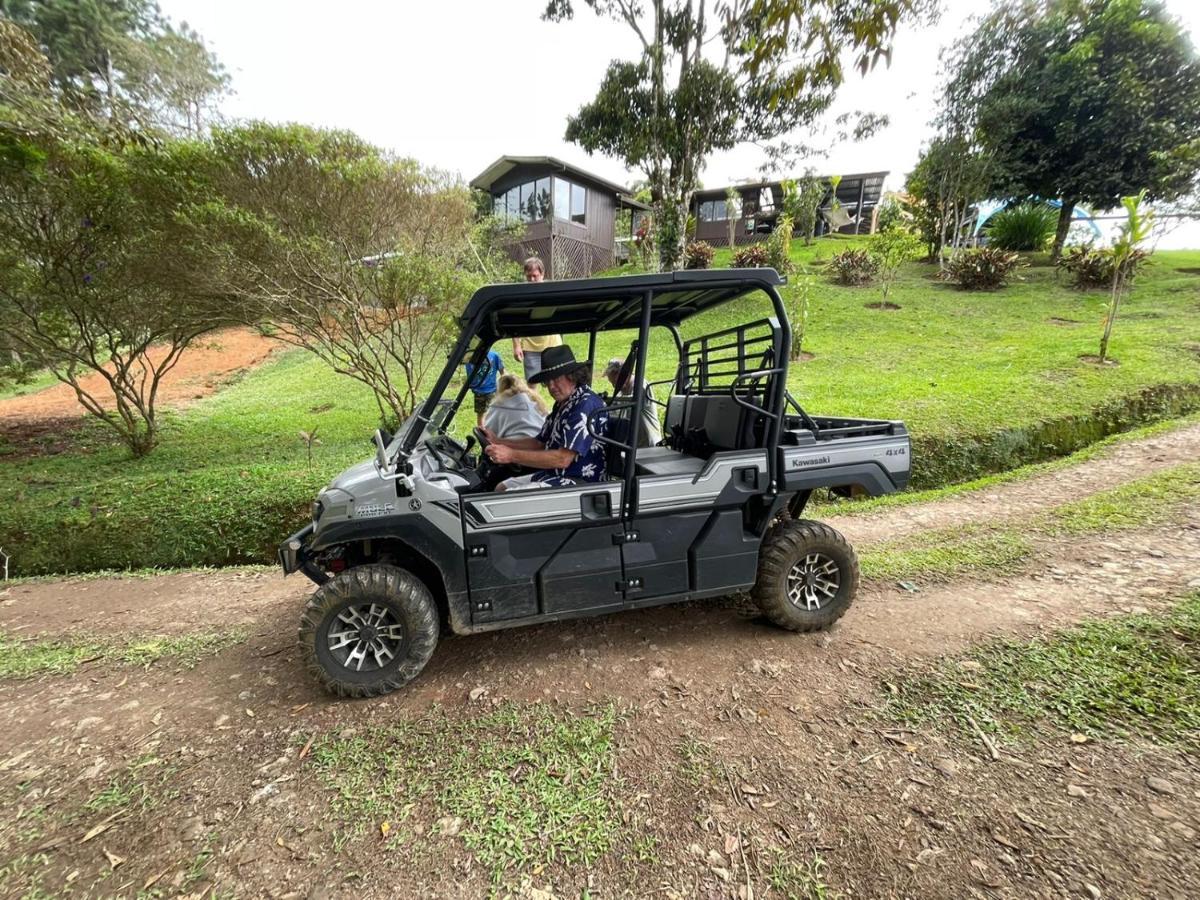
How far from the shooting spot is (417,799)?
223 centimetres

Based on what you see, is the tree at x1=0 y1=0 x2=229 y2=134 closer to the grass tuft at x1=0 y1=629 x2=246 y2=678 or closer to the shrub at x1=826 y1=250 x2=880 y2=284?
the grass tuft at x1=0 y1=629 x2=246 y2=678

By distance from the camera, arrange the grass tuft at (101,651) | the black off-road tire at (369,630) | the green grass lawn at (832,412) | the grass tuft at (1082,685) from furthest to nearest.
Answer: the green grass lawn at (832,412), the grass tuft at (101,651), the black off-road tire at (369,630), the grass tuft at (1082,685)

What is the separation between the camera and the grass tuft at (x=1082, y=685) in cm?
238

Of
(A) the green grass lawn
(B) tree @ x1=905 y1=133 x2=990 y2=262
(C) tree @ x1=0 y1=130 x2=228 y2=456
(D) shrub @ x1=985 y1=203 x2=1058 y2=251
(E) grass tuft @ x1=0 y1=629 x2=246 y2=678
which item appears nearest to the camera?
(E) grass tuft @ x1=0 y1=629 x2=246 y2=678

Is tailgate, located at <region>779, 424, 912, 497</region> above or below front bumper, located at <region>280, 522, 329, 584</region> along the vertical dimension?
above

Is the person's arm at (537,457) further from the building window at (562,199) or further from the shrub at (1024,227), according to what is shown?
the shrub at (1024,227)

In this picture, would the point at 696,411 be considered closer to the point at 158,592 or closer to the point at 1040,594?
the point at 1040,594

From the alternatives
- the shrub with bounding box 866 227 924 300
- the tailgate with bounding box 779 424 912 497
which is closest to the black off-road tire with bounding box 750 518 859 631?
the tailgate with bounding box 779 424 912 497

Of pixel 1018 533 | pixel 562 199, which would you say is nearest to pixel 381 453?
pixel 1018 533

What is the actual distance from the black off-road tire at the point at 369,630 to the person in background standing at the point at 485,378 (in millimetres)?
1462

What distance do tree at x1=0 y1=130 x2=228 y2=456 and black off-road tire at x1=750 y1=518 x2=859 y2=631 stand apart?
7466mm

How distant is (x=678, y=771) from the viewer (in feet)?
7.59

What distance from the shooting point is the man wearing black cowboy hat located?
3170 millimetres

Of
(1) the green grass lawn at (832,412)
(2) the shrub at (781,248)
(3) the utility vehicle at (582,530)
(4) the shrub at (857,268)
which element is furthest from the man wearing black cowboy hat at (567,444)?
(4) the shrub at (857,268)
